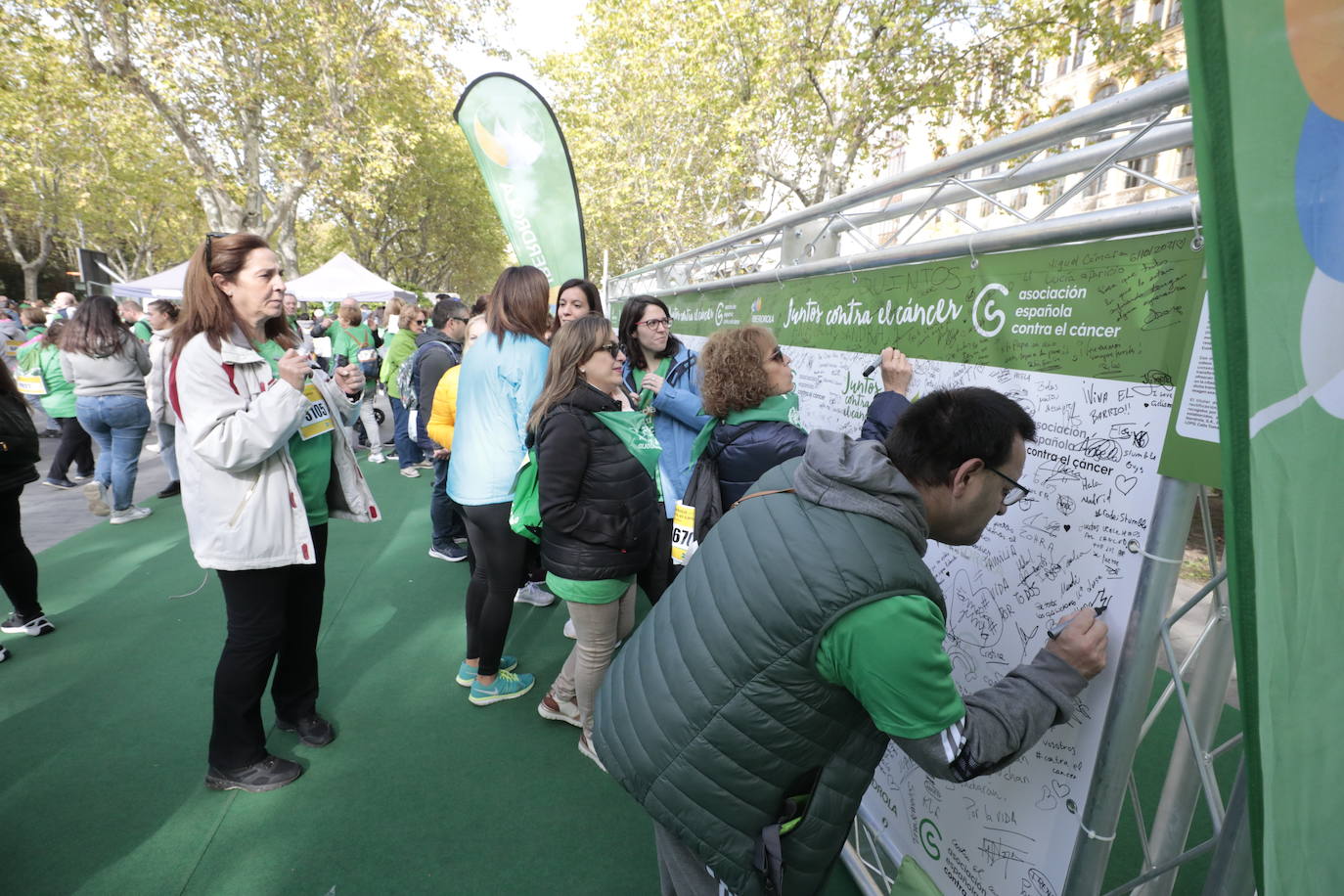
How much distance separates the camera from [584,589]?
2.56 meters

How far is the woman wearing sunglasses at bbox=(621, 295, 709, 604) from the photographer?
346 cm

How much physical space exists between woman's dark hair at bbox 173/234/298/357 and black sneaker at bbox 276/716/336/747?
174 cm

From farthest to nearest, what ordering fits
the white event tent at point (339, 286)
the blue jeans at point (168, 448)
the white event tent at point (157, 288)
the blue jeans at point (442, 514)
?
the white event tent at point (339, 286), the white event tent at point (157, 288), the blue jeans at point (168, 448), the blue jeans at point (442, 514)

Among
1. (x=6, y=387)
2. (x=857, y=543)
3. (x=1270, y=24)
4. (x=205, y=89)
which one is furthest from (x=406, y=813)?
(x=205, y=89)

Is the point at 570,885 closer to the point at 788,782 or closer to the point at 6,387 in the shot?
the point at 788,782

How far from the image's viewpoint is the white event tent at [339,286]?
1321 cm

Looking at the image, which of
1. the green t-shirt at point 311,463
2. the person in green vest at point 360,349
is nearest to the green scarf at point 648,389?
the green t-shirt at point 311,463

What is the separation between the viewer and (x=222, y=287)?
2205mm

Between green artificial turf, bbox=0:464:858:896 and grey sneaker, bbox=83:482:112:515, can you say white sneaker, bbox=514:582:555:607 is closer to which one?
green artificial turf, bbox=0:464:858:896

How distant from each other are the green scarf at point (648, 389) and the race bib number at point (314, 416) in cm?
152

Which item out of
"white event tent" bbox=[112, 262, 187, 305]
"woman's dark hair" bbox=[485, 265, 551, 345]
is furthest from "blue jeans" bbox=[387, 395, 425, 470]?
"white event tent" bbox=[112, 262, 187, 305]

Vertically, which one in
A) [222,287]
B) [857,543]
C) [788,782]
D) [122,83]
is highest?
[122,83]

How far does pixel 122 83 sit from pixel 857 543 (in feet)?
50.0

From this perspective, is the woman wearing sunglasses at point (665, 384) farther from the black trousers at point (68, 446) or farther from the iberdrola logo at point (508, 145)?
the black trousers at point (68, 446)
